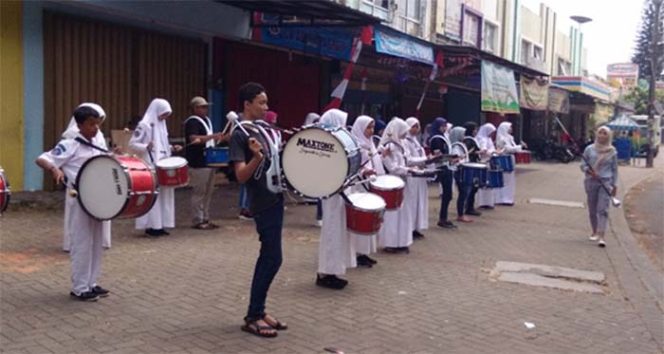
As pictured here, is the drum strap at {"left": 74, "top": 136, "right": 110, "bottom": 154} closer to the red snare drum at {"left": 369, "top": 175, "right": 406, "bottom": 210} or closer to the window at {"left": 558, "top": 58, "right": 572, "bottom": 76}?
the red snare drum at {"left": 369, "top": 175, "right": 406, "bottom": 210}

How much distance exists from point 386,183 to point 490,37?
1111 inches

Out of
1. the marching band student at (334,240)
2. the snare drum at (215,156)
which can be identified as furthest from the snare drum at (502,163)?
the marching band student at (334,240)

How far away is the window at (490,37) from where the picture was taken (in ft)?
110

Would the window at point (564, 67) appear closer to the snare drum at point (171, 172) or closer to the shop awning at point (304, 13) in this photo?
the shop awning at point (304, 13)

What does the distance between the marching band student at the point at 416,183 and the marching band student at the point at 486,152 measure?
422 centimetres

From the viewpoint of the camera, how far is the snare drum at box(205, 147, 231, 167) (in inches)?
398

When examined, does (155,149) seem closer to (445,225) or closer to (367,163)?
(367,163)

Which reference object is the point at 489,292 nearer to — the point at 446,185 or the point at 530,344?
the point at 530,344

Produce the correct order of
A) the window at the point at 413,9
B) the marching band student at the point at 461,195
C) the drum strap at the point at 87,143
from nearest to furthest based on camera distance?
the drum strap at the point at 87,143 < the marching band student at the point at 461,195 < the window at the point at 413,9

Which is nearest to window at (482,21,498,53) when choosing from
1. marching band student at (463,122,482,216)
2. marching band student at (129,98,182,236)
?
marching band student at (463,122,482,216)

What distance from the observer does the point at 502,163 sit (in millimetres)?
15297

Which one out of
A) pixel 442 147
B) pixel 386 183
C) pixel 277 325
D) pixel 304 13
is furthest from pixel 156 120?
pixel 304 13

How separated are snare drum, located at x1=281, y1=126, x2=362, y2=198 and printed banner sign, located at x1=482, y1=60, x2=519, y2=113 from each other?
44.0 ft

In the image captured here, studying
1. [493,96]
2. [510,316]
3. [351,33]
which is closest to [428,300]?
[510,316]
